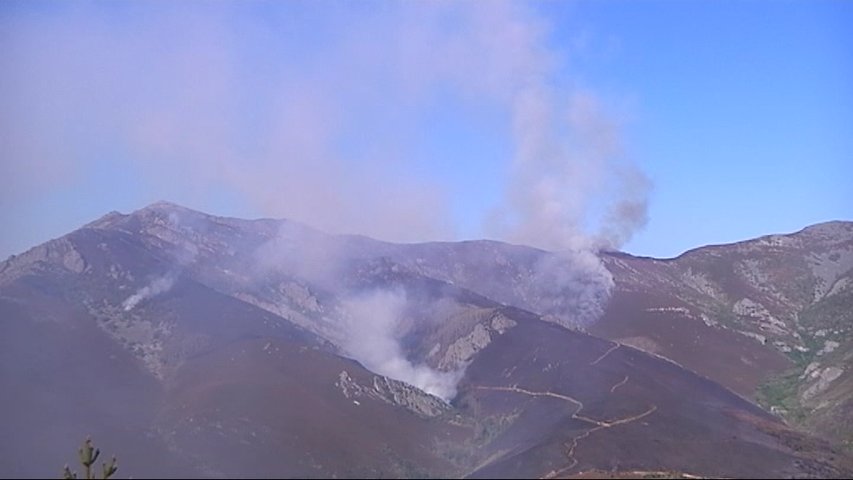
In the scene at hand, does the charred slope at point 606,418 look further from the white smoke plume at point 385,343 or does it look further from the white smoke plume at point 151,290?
the white smoke plume at point 151,290

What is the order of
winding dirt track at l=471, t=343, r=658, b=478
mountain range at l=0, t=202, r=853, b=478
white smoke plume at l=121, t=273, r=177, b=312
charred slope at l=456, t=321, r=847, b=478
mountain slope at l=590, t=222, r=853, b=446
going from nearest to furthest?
winding dirt track at l=471, t=343, r=658, b=478 → charred slope at l=456, t=321, r=847, b=478 → mountain range at l=0, t=202, r=853, b=478 → white smoke plume at l=121, t=273, r=177, b=312 → mountain slope at l=590, t=222, r=853, b=446

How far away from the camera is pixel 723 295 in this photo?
573 feet

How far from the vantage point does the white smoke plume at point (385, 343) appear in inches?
4254

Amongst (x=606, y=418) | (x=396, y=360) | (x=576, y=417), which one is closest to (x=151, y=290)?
(x=396, y=360)

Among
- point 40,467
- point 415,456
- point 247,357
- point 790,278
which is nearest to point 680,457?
point 415,456

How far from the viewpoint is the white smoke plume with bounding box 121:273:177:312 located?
10975cm

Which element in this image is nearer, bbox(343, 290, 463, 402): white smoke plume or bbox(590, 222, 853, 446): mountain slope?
bbox(343, 290, 463, 402): white smoke plume

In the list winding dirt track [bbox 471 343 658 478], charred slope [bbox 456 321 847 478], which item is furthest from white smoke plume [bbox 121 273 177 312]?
winding dirt track [bbox 471 343 658 478]

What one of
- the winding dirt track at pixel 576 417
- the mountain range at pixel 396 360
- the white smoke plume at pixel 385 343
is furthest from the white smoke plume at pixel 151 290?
the winding dirt track at pixel 576 417

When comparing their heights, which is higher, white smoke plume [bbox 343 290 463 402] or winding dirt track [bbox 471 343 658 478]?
white smoke plume [bbox 343 290 463 402]

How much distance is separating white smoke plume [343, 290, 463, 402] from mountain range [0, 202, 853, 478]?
42cm

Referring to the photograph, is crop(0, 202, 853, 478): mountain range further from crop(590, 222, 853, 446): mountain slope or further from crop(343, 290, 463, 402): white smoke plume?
crop(590, 222, 853, 446): mountain slope

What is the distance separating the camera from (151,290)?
114688 millimetres

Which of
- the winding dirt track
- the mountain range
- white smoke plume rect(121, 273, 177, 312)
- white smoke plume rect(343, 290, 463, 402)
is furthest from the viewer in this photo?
white smoke plume rect(121, 273, 177, 312)
